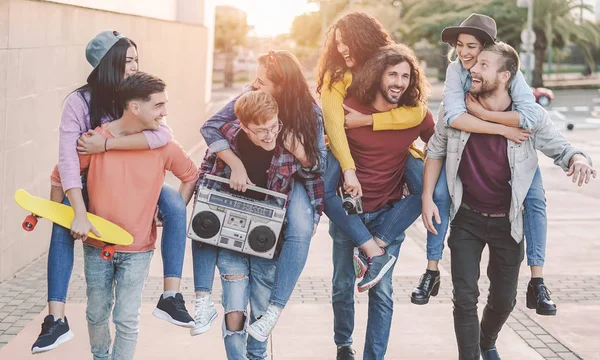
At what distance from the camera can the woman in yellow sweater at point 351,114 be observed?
4.66m

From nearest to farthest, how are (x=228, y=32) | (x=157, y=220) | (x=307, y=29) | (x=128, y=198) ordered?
(x=128, y=198), (x=157, y=220), (x=228, y=32), (x=307, y=29)

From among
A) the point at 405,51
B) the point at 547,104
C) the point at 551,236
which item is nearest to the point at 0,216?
the point at 405,51

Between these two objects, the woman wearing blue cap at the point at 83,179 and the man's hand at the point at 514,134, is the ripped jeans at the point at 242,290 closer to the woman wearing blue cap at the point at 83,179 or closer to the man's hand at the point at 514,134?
the woman wearing blue cap at the point at 83,179

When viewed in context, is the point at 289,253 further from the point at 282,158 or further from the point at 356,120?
the point at 356,120

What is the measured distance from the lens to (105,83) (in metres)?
4.23

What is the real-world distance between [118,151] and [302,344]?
2.23 metres

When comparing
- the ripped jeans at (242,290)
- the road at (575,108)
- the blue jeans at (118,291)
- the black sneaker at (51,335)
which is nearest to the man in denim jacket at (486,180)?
the ripped jeans at (242,290)

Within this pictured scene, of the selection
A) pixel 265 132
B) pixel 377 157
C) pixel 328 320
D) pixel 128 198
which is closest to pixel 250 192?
pixel 265 132

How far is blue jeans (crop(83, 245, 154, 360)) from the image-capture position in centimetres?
427

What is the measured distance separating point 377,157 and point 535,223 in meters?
0.89

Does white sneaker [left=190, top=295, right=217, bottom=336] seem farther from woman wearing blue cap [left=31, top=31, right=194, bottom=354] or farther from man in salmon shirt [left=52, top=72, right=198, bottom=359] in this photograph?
man in salmon shirt [left=52, top=72, right=198, bottom=359]

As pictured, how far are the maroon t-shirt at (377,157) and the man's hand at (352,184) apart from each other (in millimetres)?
216

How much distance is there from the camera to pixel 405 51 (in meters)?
4.76

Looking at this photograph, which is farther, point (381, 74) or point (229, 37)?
point (229, 37)
